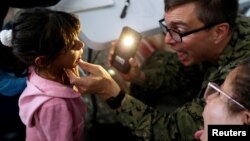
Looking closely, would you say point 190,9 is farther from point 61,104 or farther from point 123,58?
point 61,104

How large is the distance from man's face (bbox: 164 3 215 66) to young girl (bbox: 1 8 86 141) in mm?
310

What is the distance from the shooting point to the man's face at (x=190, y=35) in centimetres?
131

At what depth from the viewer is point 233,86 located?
0.98 meters

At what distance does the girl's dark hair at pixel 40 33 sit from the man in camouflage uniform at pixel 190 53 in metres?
0.13

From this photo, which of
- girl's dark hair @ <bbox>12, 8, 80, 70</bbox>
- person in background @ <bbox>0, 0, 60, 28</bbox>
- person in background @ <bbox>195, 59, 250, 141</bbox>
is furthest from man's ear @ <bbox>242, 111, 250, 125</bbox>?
person in background @ <bbox>0, 0, 60, 28</bbox>

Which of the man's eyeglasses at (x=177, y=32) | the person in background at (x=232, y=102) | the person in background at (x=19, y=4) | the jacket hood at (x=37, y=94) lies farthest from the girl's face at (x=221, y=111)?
the person in background at (x=19, y=4)

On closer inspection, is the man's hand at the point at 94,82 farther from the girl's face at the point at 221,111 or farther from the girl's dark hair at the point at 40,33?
the girl's face at the point at 221,111

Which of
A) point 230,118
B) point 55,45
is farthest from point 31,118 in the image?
point 230,118

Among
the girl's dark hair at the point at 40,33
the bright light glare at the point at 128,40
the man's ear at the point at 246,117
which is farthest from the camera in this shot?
the bright light glare at the point at 128,40

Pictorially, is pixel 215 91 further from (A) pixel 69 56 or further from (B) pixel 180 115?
(A) pixel 69 56

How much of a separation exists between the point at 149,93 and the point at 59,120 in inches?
21.1

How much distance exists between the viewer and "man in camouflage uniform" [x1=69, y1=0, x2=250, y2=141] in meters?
1.29

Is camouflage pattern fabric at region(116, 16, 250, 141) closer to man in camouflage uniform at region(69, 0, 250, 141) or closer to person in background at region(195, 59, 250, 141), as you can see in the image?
man in camouflage uniform at region(69, 0, 250, 141)

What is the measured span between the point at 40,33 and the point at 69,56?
0.40 feet
